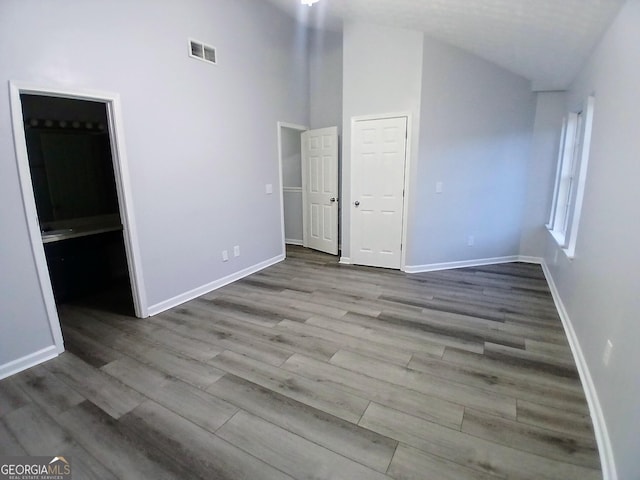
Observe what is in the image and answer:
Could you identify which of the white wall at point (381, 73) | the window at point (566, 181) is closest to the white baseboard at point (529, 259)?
the window at point (566, 181)

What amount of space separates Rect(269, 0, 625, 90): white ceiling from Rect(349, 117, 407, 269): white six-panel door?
1.09m

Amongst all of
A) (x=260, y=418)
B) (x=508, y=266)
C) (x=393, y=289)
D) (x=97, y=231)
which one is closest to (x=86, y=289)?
(x=97, y=231)

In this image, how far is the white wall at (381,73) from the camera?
12.5ft

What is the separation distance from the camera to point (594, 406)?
70.8 inches

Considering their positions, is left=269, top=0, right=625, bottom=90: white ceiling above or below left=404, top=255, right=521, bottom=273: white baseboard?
above

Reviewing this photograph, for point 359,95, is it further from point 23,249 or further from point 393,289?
point 23,249

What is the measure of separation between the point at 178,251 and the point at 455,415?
2853 millimetres

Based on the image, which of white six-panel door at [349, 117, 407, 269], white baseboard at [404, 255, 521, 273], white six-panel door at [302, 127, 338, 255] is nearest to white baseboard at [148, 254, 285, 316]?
white six-panel door at [302, 127, 338, 255]

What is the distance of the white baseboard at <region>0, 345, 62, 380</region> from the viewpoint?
2.20 m

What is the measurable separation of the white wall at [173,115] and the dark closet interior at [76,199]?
0.95m

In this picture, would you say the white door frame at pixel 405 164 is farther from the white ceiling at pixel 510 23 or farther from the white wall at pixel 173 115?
the white wall at pixel 173 115

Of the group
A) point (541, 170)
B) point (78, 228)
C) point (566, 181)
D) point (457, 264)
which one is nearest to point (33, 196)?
point (78, 228)

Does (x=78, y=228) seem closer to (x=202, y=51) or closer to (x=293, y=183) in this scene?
(x=202, y=51)

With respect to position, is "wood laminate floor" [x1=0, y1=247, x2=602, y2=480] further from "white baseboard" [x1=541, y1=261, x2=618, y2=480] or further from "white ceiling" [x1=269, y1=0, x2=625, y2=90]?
"white ceiling" [x1=269, y1=0, x2=625, y2=90]
